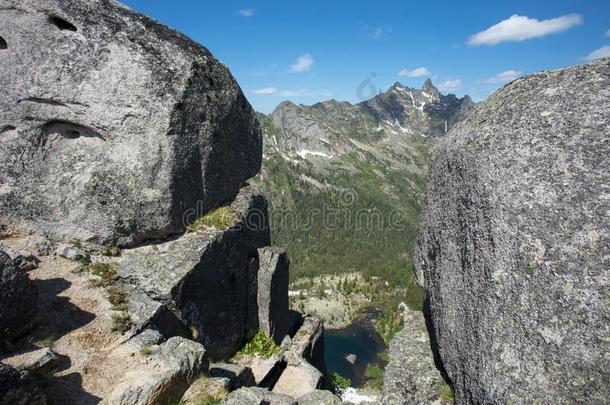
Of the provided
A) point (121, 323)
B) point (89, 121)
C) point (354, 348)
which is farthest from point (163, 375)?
point (354, 348)

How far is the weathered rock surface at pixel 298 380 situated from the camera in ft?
65.9

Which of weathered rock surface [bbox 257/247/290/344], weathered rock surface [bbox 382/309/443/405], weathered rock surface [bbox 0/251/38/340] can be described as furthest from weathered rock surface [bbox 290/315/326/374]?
weathered rock surface [bbox 0/251/38/340]

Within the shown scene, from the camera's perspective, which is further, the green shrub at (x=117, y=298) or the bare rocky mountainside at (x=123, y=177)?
the bare rocky mountainside at (x=123, y=177)

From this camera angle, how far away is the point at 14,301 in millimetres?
13008

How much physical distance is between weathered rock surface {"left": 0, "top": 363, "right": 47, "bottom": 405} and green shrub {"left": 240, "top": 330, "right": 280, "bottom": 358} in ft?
45.4

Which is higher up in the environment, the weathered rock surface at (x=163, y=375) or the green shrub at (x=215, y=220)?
the green shrub at (x=215, y=220)

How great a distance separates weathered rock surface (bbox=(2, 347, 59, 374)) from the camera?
11.2 meters

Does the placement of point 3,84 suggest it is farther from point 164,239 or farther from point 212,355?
point 212,355

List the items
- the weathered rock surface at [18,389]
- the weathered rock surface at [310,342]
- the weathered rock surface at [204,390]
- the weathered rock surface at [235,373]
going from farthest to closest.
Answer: the weathered rock surface at [310,342] < the weathered rock surface at [235,373] < the weathered rock surface at [204,390] < the weathered rock surface at [18,389]

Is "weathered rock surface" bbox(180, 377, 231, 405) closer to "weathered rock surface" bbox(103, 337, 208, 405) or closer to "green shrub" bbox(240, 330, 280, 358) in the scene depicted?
"weathered rock surface" bbox(103, 337, 208, 405)

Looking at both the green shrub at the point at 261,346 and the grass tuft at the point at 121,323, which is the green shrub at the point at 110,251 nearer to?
the grass tuft at the point at 121,323

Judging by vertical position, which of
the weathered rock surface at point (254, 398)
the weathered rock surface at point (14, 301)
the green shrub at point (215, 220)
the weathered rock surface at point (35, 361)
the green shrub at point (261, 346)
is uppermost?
the green shrub at point (215, 220)

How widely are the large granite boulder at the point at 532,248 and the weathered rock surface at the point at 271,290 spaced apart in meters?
15.1

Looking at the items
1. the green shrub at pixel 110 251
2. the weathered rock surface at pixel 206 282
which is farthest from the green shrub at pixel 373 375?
the green shrub at pixel 110 251
